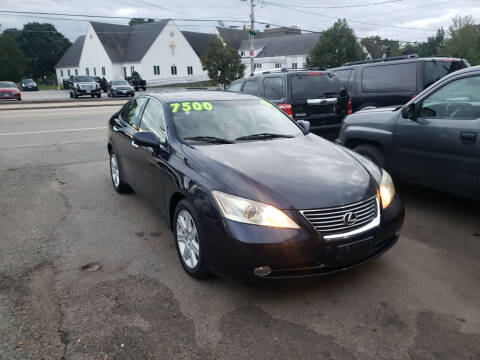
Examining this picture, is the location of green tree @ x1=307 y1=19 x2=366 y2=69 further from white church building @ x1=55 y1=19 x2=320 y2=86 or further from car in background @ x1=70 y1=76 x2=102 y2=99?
car in background @ x1=70 y1=76 x2=102 y2=99

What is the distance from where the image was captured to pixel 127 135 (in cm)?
511

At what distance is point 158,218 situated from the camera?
4902mm

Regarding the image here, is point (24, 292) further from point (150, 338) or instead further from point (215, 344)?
point (215, 344)

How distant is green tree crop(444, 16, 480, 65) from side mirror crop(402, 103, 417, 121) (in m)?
64.1

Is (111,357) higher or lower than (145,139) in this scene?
lower

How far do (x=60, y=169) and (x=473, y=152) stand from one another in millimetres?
6949

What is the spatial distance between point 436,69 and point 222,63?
3488 centimetres

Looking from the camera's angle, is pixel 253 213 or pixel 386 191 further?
pixel 386 191

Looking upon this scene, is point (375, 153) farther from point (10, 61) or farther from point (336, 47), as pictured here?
point (10, 61)

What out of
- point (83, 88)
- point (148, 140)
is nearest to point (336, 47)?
point (83, 88)

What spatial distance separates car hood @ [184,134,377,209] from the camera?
2961 millimetres

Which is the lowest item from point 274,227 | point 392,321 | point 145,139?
point 392,321

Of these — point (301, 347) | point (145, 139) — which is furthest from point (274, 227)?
point (145, 139)

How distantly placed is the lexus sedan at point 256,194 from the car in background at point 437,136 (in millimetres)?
1188
